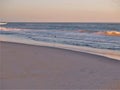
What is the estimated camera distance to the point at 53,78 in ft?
23.4

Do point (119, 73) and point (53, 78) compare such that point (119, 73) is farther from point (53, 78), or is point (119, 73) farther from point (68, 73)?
point (53, 78)

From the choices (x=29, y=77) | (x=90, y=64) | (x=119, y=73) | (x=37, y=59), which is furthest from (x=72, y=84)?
(x=37, y=59)

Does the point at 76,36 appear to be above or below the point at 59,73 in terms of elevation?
below

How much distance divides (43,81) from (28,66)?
1.78 meters

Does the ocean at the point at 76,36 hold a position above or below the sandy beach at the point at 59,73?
below

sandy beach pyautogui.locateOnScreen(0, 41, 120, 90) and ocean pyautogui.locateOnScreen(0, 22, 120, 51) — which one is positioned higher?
sandy beach pyautogui.locateOnScreen(0, 41, 120, 90)

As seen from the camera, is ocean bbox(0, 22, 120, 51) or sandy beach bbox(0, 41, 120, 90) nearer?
sandy beach bbox(0, 41, 120, 90)

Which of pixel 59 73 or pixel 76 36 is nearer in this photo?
pixel 59 73

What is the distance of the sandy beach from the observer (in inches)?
257

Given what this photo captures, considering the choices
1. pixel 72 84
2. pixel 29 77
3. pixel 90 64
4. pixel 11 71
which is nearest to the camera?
pixel 72 84

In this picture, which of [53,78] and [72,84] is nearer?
[72,84]

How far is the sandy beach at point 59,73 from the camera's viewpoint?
→ 652 centimetres

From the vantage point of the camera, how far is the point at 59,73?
25.3ft

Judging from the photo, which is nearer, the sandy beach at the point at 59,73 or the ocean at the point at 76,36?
the sandy beach at the point at 59,73
